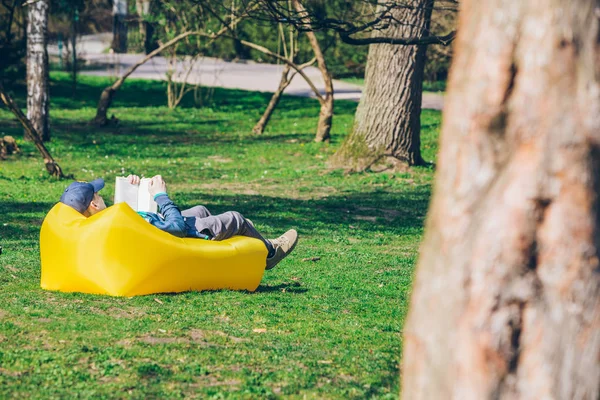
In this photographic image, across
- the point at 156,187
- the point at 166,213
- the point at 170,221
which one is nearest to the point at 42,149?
the point at 156,187

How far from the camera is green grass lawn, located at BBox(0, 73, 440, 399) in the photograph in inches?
194

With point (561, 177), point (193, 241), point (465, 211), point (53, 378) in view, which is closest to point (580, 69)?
point (561, 177)

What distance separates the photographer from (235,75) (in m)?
33.5

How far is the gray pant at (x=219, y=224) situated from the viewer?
721 centimetres

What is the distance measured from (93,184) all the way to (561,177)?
15.6ft

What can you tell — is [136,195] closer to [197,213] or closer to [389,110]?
[197,213]

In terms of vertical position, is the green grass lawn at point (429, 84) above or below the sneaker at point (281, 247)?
above

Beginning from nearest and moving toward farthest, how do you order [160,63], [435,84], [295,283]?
[295,283]
[435,84]
[160,63]

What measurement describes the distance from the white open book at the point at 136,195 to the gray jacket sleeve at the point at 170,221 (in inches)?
7.0

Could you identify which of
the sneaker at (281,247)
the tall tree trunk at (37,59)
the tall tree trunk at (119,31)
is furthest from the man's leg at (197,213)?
the tall tree trunk at (119,31)

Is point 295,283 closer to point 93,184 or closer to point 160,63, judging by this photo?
point 93,184

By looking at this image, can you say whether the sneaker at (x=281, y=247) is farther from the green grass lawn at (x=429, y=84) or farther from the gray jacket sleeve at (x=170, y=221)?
the green grass lawn at (x=429, y=84)

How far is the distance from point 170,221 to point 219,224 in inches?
16.9

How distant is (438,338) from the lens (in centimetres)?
327
